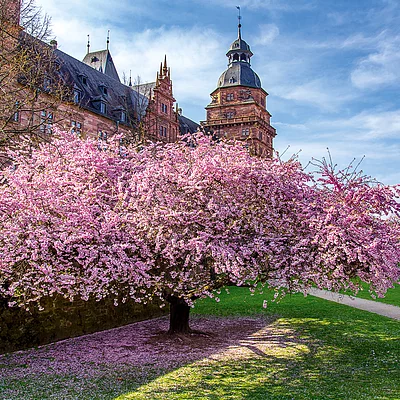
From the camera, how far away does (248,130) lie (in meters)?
60.7

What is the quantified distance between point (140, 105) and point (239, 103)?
95.5 ft

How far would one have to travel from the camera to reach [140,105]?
114 feet

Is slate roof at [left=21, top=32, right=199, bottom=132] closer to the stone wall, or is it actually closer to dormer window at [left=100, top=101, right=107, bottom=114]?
dormer window at [left=100, top=101, right=107, bottom=114]

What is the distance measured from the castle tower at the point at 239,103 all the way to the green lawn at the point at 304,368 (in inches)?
1925

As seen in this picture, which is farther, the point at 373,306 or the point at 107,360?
the point at 373,306

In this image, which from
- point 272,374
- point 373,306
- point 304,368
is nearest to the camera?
point 272,374

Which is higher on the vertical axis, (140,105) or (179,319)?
(140,105)

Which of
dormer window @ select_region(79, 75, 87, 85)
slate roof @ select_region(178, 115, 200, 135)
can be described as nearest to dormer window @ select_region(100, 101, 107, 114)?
dormer window @ select_region(79, 75, 87, 85)

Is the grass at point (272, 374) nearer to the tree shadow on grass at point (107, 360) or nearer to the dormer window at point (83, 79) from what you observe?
the tree shadow on grass at point (107, 360)

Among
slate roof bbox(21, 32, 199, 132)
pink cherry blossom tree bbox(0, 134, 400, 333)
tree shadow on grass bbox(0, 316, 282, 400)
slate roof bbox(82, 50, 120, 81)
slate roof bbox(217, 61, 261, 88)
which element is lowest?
tree shadow on grass bbox(0, 316, 282, 400)

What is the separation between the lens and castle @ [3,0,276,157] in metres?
21.8

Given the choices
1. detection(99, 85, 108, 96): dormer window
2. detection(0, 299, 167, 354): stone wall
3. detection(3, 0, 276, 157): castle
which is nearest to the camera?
detection(0, 299, 167, 354): stone wall

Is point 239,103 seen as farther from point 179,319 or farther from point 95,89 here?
point 179,319

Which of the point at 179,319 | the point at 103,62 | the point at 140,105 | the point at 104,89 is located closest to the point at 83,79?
the point at 104,89
